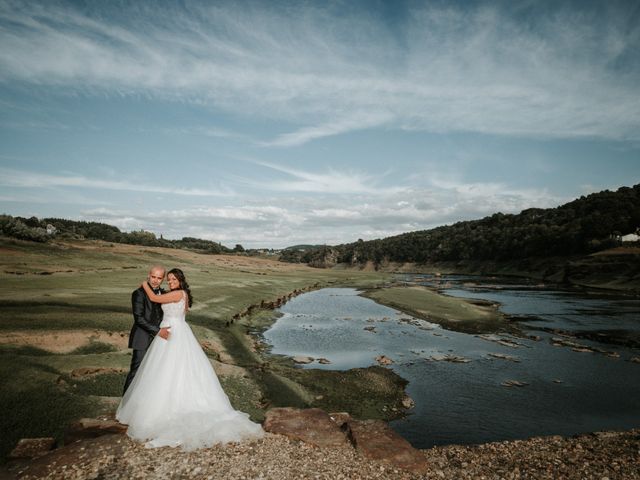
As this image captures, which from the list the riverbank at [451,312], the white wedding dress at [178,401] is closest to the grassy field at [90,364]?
the white wedding dress at [178,401]

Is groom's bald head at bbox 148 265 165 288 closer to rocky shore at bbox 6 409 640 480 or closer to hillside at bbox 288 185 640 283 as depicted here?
rocky shore at bbox 6 409 640 480

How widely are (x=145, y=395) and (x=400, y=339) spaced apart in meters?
24.3

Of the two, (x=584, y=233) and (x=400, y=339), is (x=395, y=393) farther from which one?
(x=584, y=233)

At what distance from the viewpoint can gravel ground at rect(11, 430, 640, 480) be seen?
743 cm

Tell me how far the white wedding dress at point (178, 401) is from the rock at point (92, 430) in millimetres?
204

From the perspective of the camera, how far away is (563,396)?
18.0 metres

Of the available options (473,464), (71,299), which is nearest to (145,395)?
(473,464)

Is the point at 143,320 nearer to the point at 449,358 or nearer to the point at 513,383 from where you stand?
the point at 513,383

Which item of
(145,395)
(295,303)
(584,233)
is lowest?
(295,303)

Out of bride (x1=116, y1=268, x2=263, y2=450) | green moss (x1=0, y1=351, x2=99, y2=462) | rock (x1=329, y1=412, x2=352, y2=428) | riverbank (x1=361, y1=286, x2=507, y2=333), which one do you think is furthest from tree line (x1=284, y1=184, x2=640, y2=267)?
green moss (x1=0, y1=351, x2=99, y2=462)

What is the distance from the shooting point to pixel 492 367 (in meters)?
22.5

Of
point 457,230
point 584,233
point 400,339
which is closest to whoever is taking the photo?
point 400,339

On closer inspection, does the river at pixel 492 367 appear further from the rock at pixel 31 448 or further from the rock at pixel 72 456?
the rock at pixel 31 448

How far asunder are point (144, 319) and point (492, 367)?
814 inches
